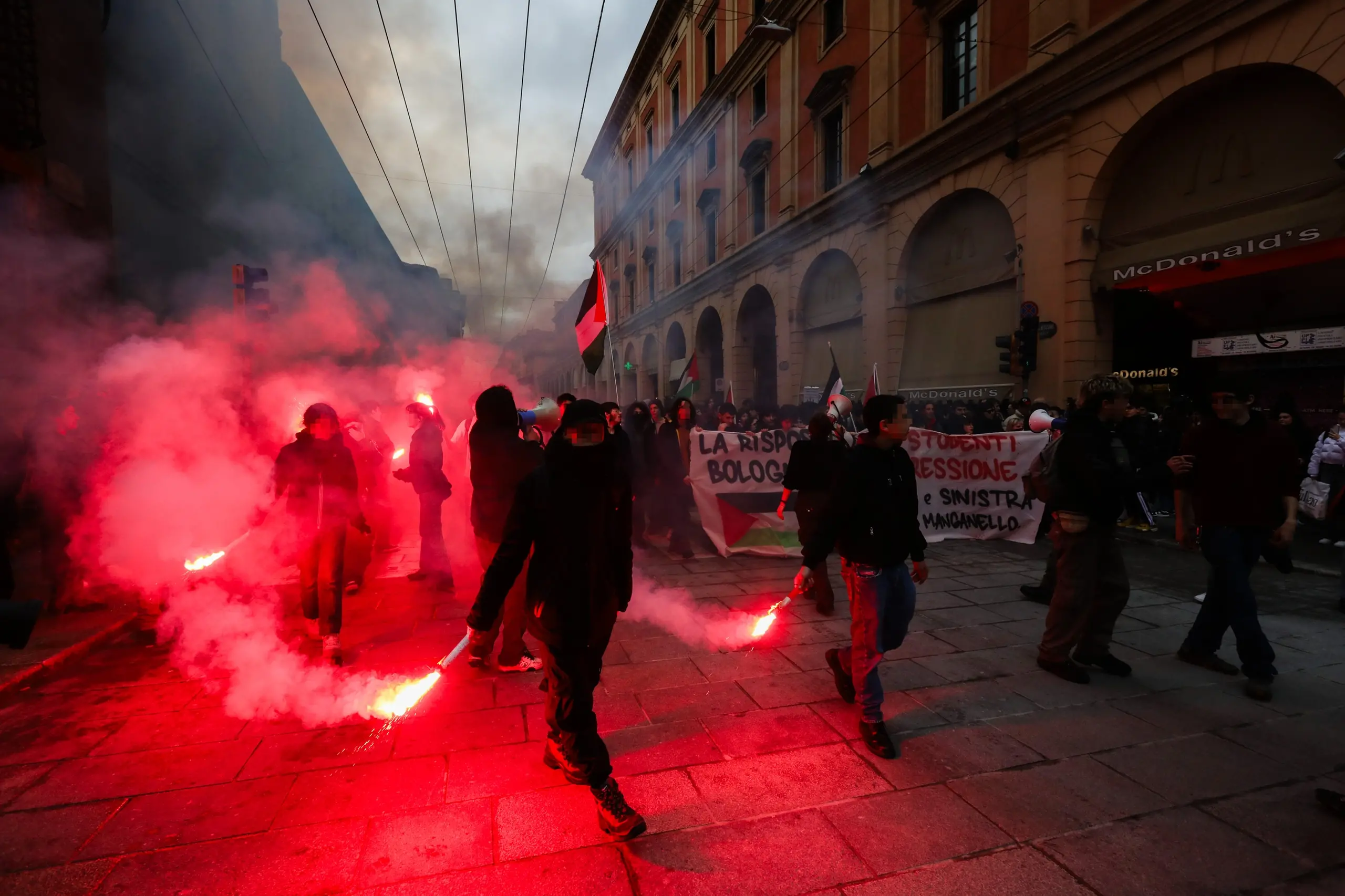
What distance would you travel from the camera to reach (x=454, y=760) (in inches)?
124

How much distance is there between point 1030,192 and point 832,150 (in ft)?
25.1

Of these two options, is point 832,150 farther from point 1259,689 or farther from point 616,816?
point 616,816

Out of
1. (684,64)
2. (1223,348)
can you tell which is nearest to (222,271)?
(1223,348)

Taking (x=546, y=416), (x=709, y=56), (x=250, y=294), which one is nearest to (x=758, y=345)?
(x=709, y=56)

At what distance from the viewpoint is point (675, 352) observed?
106 feet

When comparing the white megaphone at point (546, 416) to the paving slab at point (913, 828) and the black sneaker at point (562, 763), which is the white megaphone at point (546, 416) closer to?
the black sneaker at point (562, 763)

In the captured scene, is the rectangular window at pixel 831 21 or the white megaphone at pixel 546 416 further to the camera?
the rectangular window at pixel 831 21

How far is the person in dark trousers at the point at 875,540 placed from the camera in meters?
3.28

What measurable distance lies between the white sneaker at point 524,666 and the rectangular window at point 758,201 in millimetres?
19811

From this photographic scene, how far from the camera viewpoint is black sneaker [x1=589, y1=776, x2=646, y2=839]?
2.54m

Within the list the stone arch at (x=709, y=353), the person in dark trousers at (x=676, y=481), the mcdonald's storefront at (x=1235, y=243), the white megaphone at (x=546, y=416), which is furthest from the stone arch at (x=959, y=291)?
the stone arch at (x=709, y=353)

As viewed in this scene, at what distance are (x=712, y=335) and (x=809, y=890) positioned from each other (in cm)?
2672

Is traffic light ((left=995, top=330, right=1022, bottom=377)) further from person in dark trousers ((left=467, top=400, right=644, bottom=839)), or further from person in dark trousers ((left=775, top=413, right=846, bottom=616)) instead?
person in dark trousers ((left=467, top=400, right=644, bottom=839))

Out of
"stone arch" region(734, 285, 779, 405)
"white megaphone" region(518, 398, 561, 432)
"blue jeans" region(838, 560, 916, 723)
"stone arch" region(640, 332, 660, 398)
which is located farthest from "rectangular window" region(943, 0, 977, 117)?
"stone arch" region(640, 332, 660, 398)
